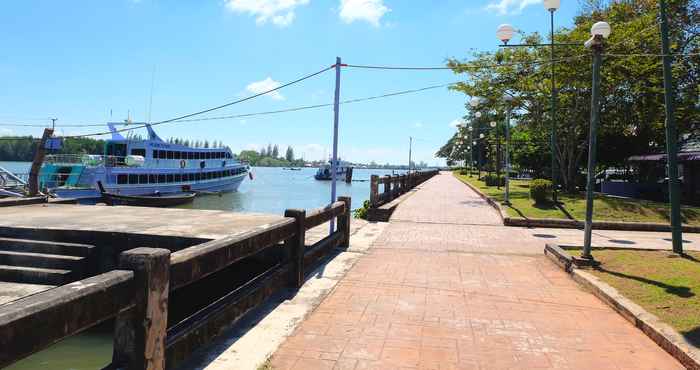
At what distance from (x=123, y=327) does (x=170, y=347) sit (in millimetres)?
652

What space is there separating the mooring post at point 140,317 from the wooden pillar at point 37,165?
15.7 metres

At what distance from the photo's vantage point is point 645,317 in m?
4.95

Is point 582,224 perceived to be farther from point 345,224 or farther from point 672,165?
point 345,224

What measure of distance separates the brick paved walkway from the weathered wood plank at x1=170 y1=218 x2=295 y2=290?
998mm

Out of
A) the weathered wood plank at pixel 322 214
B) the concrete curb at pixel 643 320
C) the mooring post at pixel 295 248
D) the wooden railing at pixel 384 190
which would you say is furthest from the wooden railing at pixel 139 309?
the wooden railing at pixel 384 190

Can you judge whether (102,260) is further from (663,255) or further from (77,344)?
(663,255)

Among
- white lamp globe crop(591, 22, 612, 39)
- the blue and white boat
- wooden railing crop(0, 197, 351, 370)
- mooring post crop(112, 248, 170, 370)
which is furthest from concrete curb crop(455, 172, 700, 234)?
the blue and white boat

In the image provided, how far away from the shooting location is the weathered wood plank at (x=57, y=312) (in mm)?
1944

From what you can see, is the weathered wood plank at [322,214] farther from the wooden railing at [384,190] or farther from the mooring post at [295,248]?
the wooden railing at [384,190]

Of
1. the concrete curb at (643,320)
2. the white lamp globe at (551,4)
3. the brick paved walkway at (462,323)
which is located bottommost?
the brick paved walkway at (462,323)

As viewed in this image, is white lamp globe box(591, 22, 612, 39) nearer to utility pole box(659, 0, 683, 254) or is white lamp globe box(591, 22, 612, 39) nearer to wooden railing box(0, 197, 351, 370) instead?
utility pole box(659, 0, 683, 254)

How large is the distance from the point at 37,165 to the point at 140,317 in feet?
53.2

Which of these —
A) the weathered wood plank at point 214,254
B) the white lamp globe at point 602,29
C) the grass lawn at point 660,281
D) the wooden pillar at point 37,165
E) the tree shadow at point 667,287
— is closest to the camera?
the weathered wood plank at point 214,254

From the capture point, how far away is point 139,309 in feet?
9.20
